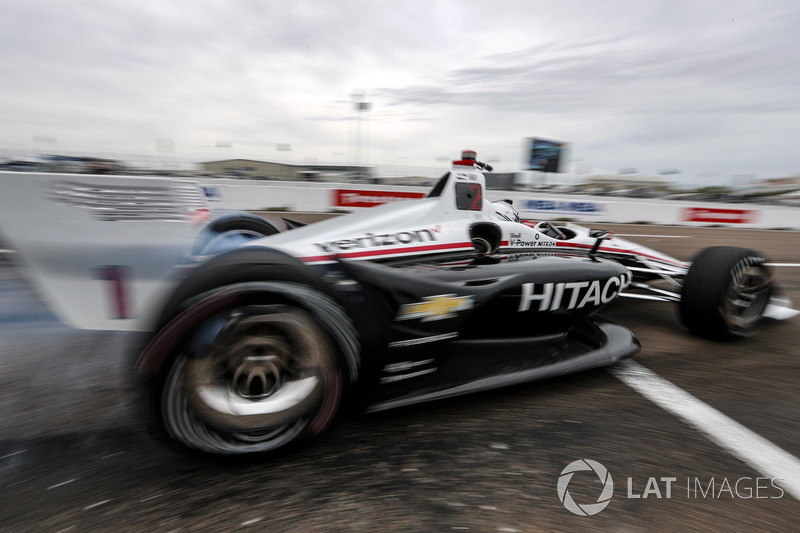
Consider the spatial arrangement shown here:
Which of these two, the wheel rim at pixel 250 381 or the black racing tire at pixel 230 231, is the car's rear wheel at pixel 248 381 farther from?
the black racing tire at pixel 230 231

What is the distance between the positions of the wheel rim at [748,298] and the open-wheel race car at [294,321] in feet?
3.73

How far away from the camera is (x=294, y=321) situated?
154 centimetres

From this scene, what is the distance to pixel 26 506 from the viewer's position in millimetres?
1361

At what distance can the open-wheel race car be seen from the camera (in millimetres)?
1475

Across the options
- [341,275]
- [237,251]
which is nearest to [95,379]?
[237,251]

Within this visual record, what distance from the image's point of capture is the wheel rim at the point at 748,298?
3.02 metres

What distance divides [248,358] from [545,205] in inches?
595

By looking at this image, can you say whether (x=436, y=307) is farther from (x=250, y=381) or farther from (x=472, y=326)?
(x=250, y=381)

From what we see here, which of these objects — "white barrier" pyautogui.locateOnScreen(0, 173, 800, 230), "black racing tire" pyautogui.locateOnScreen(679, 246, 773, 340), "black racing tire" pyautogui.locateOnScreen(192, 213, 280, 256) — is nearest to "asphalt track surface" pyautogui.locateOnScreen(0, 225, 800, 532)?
"black racing tire" pyautogui.locateOnScreen(679, 246, 773, 340)

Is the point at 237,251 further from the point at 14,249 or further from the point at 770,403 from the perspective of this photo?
the point at 770,403

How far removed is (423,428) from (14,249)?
1804mm

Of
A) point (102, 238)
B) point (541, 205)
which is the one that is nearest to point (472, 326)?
point (102, 238)

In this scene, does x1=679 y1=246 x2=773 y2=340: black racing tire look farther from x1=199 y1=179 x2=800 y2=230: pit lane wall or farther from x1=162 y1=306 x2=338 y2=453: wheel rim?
x1=199 y1=179 x2=800 y2=230: pit lane wall

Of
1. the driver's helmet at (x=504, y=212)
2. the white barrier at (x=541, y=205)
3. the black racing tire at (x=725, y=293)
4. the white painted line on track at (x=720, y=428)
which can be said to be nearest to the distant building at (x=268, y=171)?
the white barrier at (x=541, y=205)
